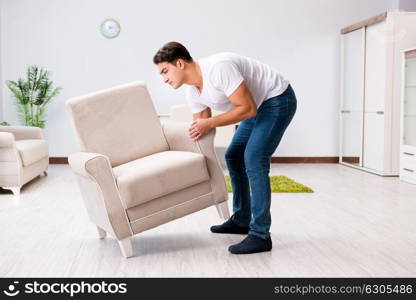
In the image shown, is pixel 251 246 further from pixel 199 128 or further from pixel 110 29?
pixel 110 29

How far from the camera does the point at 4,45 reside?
6.97 metres

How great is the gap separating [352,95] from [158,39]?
8.58 ft

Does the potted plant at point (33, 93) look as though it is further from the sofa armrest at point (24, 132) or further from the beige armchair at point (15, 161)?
the beige armchair at point (15, 161)

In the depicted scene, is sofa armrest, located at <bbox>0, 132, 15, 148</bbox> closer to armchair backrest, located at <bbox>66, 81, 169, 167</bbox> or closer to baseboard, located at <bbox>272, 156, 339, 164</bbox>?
armchair backrest, located at <bbox>66, 81, 169, 167</bbox>

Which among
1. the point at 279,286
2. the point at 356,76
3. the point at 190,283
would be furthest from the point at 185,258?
the point at 356,76

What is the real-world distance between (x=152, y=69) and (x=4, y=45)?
1.95m

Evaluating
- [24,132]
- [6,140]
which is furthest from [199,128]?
[24,132]

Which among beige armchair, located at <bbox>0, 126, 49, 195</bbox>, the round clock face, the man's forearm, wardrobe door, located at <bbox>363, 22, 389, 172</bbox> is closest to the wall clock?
the round clock face

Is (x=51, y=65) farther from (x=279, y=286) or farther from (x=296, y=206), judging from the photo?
(x=279, y=286)

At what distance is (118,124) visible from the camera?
10.2 ft

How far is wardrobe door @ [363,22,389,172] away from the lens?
574 cm

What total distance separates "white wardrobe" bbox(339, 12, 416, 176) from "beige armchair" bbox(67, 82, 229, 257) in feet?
10.2

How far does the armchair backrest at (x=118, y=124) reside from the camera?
Result: 299 cm

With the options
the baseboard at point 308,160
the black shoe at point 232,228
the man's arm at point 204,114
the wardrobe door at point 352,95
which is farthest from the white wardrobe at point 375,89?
the man's arm at point 204,114
